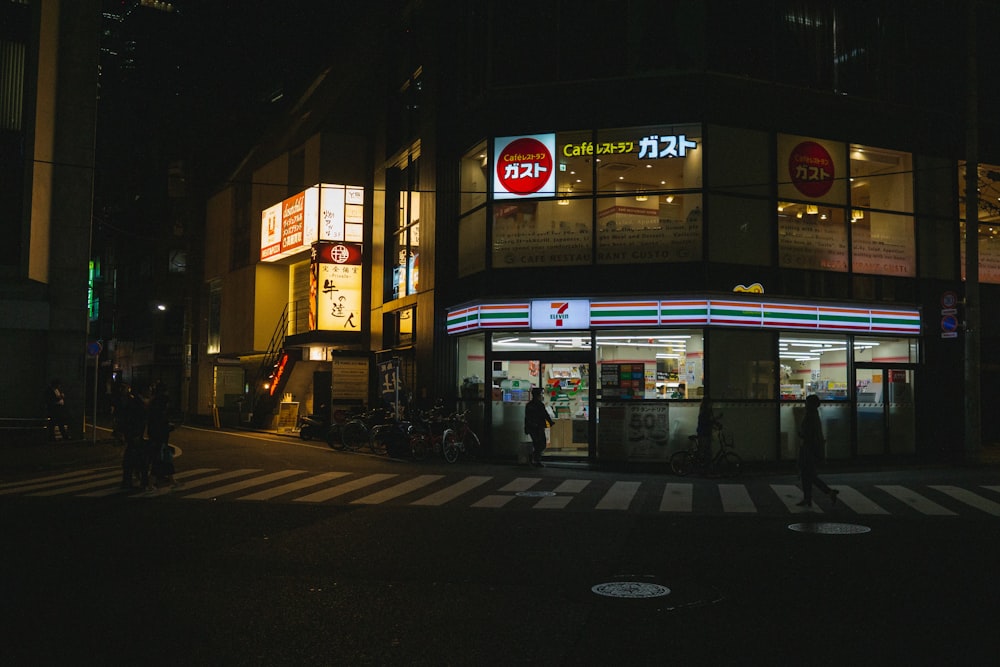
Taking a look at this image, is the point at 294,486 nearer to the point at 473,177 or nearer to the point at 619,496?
the point at 619,496

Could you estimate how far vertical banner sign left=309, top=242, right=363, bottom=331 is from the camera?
32156 mm

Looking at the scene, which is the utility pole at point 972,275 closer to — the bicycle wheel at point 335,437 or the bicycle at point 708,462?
the bicycle at point 708,462

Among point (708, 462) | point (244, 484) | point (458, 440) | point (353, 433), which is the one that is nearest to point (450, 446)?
point (458, 440)

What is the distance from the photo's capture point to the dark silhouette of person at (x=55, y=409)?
2420cm

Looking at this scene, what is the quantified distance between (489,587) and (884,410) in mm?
18041

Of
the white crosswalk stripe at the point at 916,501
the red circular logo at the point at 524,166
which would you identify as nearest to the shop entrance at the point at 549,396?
the red circular logo at the point at 524,166

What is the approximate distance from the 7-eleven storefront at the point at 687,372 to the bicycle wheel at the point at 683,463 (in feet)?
5.73

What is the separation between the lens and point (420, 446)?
21.9 meters

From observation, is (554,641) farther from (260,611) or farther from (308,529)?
(308,529)

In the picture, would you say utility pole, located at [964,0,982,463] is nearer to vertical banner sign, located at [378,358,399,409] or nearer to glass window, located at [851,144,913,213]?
glass window, located at [851,144,913,213]

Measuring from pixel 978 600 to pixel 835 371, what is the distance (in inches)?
616

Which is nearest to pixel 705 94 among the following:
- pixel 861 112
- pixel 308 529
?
pixel 861 112

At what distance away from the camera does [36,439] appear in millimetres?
24625

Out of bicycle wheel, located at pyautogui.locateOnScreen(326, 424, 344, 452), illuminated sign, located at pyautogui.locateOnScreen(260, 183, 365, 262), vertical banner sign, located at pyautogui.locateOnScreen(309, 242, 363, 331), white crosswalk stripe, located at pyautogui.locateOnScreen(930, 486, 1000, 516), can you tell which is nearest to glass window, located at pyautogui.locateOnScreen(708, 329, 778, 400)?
white crosswalk stripe, located at pyautogui.locateOnScreen(930, 486, 1000, 516)
